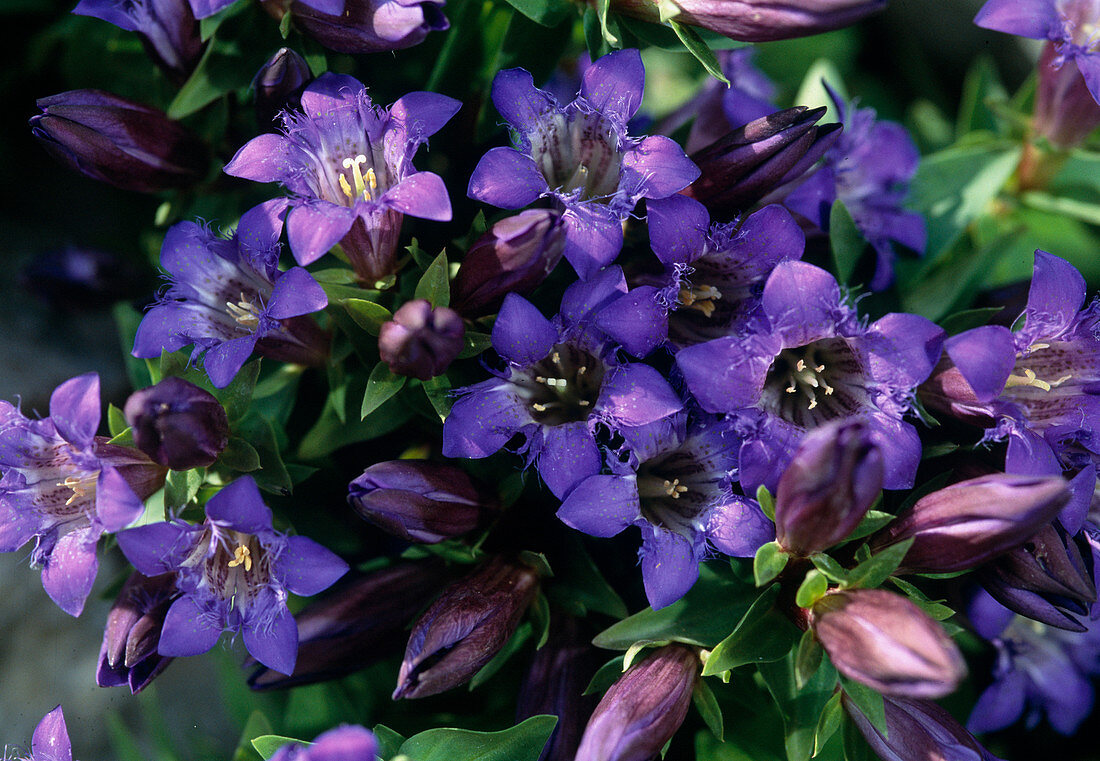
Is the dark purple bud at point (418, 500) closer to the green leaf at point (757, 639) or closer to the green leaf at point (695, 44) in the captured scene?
the green leaf at point (757, 639)

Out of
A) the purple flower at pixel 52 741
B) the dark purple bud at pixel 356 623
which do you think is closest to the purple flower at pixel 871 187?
the dark purple bud at pixel 356 623

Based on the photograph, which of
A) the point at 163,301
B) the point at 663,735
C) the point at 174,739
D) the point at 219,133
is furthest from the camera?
the point at 174,739

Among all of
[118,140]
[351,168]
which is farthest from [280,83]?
[118,140]

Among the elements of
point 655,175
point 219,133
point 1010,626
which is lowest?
point 1010,626

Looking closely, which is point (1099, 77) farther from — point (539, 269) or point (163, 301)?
point (163, 301)

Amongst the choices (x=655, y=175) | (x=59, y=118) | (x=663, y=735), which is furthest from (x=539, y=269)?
(x=59, y=118)

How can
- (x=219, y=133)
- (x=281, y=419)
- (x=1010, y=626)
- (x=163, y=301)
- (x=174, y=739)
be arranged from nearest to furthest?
1. (x=163, y=301)
2. (x=281, y=419)
3. (x=219, y=133)
4. (x=1010, y=626)
5. (x=174, y=739)
